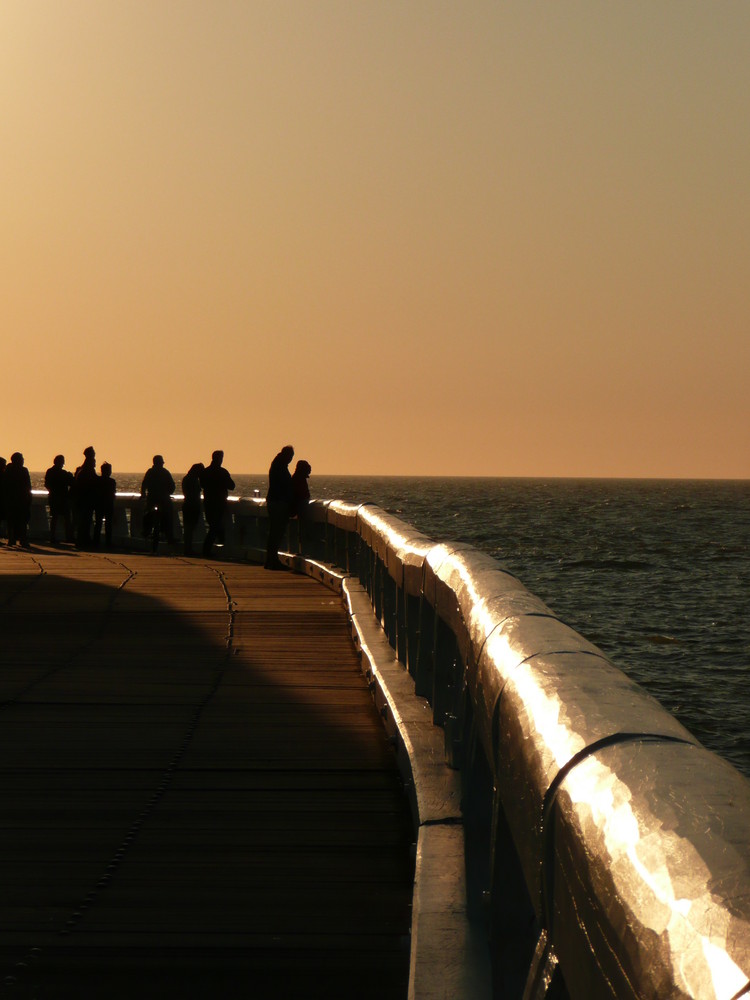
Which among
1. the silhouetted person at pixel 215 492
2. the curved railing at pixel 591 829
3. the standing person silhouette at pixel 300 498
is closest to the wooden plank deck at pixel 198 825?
the curved railing at pixel 591 829

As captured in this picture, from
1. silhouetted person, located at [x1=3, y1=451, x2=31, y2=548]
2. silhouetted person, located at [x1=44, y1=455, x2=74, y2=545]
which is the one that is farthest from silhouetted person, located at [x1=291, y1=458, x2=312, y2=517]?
silhouetted person, located at [x1=44, y1=455, x2=74, y2=545]

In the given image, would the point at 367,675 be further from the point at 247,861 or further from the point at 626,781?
the point at 626,781

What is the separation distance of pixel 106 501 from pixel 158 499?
1445 millimetres

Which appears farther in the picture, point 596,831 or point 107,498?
point 107,498

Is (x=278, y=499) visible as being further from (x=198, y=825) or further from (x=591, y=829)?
(x=591, y=829)

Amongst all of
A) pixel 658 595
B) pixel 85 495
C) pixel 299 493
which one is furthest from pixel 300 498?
pixel 658 595

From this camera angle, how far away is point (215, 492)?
2373cm

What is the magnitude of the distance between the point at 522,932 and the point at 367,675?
6128 mm

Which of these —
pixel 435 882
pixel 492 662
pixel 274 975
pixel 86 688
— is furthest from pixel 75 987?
pixel 86 688

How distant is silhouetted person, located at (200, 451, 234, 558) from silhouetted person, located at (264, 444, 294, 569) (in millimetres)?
2959

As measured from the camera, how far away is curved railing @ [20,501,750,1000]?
4.40 ft

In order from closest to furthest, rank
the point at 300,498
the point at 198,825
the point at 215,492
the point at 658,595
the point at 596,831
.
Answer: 1. the point at 596,831
2. the point at 198,825
3. the point at 300,498
4. the point at 215,492
5. the point at 658,595

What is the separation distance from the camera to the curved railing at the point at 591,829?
1.34 metres

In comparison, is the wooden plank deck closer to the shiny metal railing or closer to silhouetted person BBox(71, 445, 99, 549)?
the shiny metal railing
